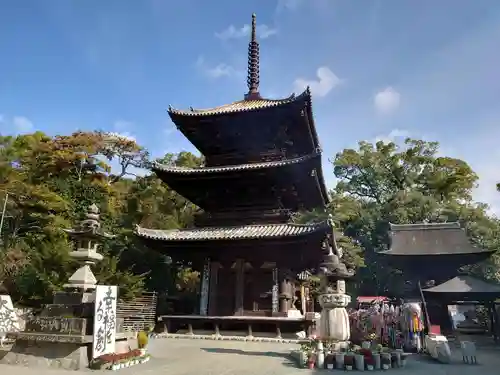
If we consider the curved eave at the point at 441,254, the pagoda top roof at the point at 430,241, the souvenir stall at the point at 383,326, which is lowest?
the souvenir stall at the point at 383,326

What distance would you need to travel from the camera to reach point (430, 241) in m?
27.7

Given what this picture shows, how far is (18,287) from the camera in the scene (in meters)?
20.4

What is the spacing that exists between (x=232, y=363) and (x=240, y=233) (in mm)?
8074

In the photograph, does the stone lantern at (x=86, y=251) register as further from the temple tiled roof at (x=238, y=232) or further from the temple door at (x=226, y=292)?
the temple door at (x=226, y=292)

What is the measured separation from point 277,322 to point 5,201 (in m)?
22.9

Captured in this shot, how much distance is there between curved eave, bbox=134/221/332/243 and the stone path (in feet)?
15.4

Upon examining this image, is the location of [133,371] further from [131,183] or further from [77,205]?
[131,183]

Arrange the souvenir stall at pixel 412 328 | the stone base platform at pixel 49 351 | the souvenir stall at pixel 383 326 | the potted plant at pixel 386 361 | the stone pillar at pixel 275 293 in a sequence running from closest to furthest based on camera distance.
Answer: the stone base platform at pixel 49 351 < the potted plant at pixel 386 361 < the souvenir stall at pixel 383 326 < the souvenir stall at pixel 412 328 < the stone pillar at pixel 275 293

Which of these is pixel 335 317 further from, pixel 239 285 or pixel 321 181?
pixel 321 181

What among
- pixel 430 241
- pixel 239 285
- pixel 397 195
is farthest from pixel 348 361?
pixel 397 195

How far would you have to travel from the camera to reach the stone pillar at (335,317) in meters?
11.7

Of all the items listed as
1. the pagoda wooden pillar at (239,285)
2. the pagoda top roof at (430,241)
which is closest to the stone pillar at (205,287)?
the pagoda wooden pillar at (239,285)

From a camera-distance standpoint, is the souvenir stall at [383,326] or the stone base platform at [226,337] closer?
the souvenir stall at [383,326]

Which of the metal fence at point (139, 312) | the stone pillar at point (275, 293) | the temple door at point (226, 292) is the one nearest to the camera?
the stone pillar at point (275, 293)
